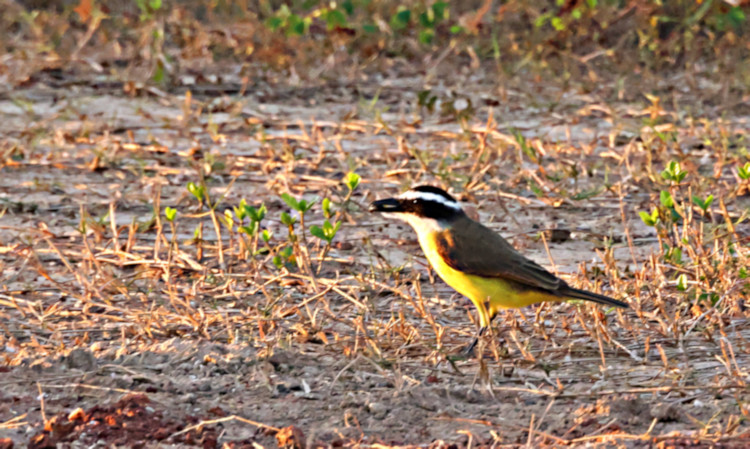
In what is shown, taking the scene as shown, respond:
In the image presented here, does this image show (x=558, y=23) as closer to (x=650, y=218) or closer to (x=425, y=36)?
(x=425, y=36)

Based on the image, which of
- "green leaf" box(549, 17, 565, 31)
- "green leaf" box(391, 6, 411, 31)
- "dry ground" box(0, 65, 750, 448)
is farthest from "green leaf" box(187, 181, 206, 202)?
"green leaf" box(549, 17, 565, 31)

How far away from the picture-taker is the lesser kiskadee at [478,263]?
479cm

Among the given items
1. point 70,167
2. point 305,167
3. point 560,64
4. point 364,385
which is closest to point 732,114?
point 560,64

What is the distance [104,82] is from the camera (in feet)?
35.7

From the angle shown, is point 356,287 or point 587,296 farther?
point 356,287

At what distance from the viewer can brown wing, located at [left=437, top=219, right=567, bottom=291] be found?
4801mm

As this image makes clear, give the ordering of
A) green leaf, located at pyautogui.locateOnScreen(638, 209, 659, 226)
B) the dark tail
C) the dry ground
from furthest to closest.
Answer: green leaf, located at pyautogui.locateOnScreen(638, 209, 659, 226)
the dark tail
the dry ground

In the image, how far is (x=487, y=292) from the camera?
16.3ft

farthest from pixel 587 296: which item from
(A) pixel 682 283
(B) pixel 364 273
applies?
(B) pixel 364 273

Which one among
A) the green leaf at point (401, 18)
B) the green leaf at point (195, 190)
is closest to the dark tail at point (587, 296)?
the green leaf at point (195, 190)

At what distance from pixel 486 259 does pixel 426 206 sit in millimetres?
439

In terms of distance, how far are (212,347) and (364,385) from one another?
2.32 ft

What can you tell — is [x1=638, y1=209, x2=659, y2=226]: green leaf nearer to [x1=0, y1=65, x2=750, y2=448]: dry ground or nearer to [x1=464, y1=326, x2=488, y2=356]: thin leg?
[x1=0, y1=65, x2=750, y2=448]: dry ground

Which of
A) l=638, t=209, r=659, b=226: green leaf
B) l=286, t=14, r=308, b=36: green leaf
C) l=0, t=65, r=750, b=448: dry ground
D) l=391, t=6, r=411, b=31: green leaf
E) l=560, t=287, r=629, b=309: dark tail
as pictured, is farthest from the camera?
l=391, t=6, r=411, b=31: green leaf
